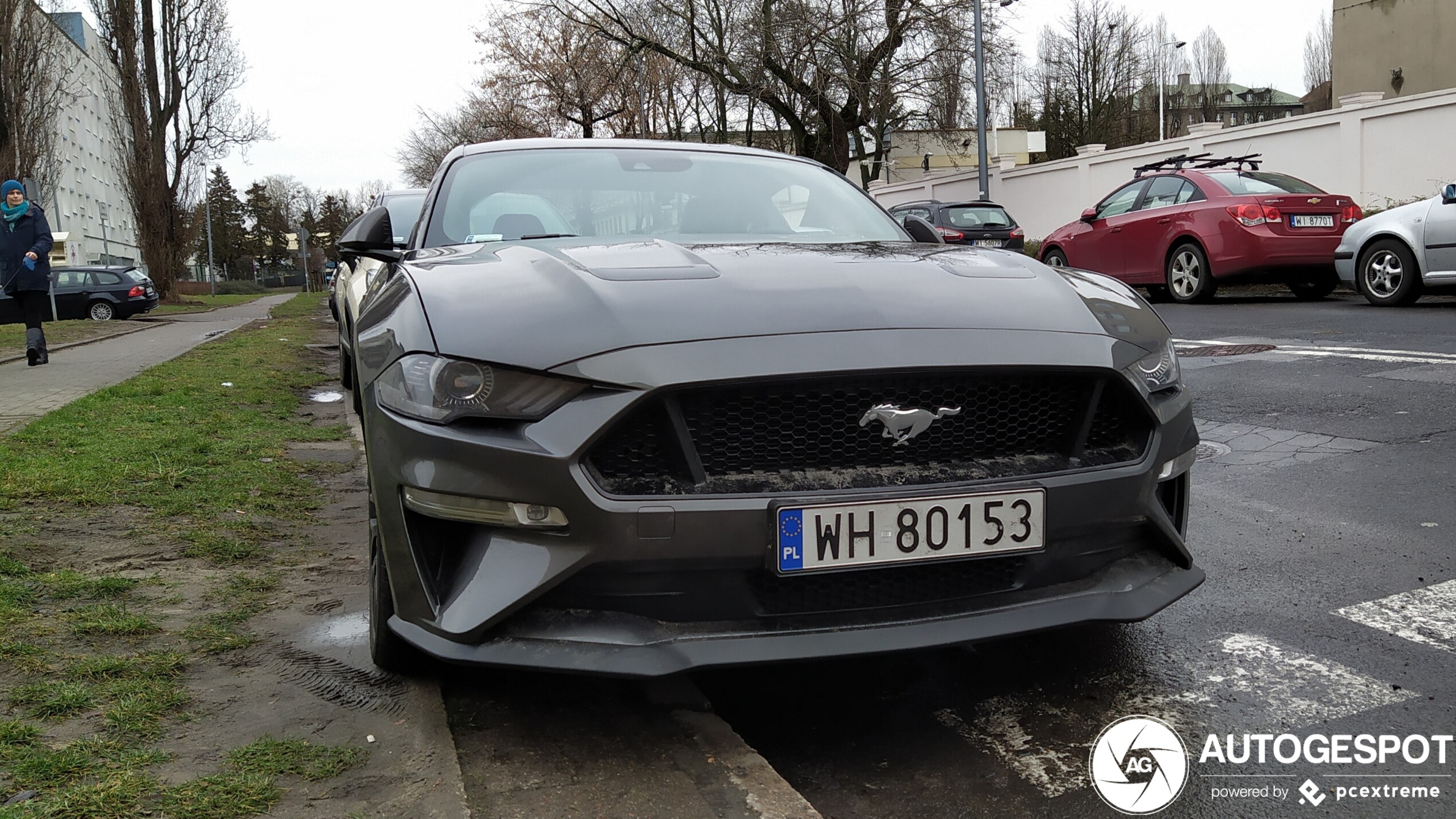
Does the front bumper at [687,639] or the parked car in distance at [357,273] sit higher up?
the parked car in distance at [357,273]

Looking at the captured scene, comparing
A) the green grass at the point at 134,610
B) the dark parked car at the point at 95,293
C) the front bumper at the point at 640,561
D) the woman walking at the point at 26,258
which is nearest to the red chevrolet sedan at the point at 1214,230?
the green grass at the point at 134,610

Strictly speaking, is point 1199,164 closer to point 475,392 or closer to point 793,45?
point 793,45

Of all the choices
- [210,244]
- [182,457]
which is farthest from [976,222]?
[210,244]

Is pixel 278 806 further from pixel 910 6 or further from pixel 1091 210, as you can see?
pixel 910 6

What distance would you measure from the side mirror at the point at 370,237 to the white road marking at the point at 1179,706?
7.66 feet

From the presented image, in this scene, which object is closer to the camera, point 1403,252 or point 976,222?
point 1403,252

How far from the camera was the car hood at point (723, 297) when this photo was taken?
2.35 metres

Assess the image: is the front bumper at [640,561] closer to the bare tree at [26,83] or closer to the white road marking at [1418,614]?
the white road marking at [1418,614]

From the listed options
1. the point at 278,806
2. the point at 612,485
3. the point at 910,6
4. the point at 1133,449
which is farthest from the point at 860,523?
the point at 910,6

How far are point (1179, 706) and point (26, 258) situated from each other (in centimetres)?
1125

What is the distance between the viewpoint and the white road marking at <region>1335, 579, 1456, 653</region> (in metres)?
2.95

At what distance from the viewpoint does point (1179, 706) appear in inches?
104

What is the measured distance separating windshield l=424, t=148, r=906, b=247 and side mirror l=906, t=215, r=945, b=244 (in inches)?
2.4

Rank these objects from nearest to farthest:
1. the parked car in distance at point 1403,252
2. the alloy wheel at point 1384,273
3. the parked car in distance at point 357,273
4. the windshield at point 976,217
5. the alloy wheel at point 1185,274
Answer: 1. the parked car in distance at point 357,273
2. the parked car in distance at point 1403,252
3. the alloy wheel at point 1384,273
4. the alloy wheel at point 1185,274
5. the windshield at point 976,217
